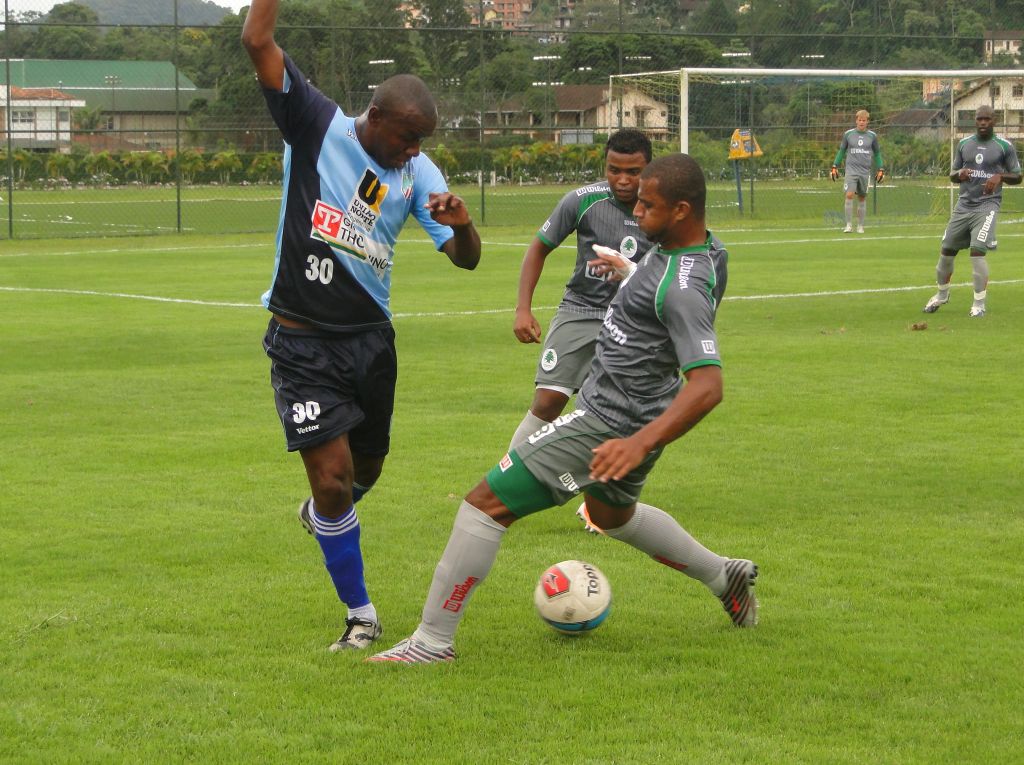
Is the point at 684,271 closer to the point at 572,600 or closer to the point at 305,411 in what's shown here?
the point at 572,600

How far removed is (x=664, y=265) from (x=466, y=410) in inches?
230

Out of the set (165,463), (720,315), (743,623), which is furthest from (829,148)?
(743,623)

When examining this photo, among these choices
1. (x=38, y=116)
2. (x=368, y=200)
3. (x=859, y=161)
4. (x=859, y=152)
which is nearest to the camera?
(x=368, y=200)

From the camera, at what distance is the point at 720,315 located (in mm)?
16719

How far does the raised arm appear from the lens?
516cm

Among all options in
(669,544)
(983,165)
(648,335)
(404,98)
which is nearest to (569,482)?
(648,335)

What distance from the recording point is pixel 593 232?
25.1 feet

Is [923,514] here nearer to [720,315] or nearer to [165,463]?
[165,463]

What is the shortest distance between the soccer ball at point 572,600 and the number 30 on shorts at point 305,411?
113 centimetres

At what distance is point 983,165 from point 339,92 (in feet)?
66.5

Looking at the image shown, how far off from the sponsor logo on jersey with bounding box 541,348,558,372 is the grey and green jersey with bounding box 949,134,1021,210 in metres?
10.6

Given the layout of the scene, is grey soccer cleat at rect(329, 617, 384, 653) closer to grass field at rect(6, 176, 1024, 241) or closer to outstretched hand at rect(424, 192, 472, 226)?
outstretched hand at rect(424, 192, 472, 226)

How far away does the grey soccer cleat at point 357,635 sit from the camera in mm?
5492

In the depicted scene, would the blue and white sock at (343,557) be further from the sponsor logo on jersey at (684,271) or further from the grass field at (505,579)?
the sponsor logo on jersey at (684,271)
